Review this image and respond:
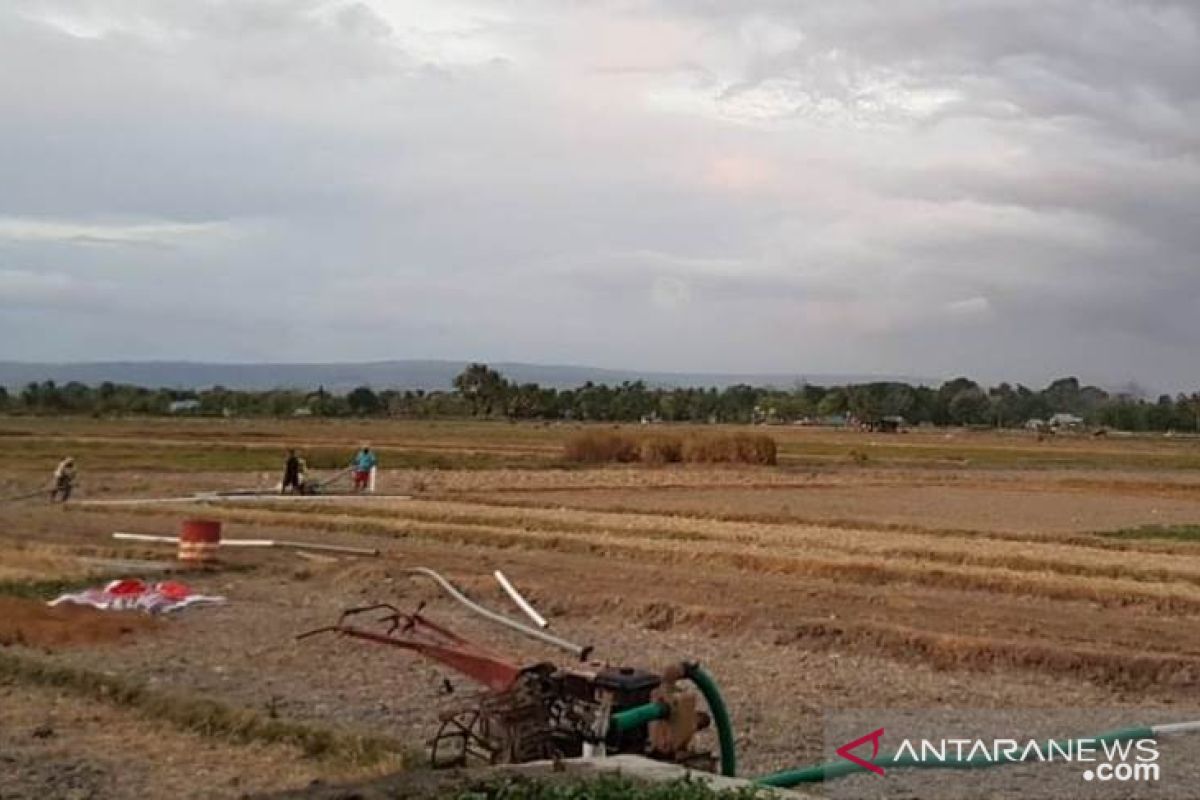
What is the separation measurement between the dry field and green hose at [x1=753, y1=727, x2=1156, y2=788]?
644 millimetres

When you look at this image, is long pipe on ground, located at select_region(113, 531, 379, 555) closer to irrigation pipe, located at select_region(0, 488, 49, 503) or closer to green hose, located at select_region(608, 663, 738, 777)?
irrigation pipe, located at select_region(0, 488, 49, 503)

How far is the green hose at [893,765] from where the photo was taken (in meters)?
8.49

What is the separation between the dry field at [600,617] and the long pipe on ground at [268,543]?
0.64m

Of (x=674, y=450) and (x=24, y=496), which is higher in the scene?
(x=674, y=450)

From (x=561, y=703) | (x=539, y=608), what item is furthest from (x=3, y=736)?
(x=539, y=608)

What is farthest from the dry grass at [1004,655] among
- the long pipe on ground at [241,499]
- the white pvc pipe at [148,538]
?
the long pipe on ground at [241,499]

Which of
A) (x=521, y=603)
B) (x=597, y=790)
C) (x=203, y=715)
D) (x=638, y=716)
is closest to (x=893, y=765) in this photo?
(x=638, y=716)

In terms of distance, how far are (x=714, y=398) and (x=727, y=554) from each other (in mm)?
151606

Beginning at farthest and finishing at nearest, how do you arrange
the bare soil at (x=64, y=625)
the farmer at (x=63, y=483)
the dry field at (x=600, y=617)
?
the farmer at (x=63, y=483)
the bare soil at (x=64, y=625)
the dry field at (x=600, y=617)

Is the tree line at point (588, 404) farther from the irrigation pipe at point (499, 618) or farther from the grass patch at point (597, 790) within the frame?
the grass patch at point (597, 790)

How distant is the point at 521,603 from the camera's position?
17016 mm

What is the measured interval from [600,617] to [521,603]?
91cm

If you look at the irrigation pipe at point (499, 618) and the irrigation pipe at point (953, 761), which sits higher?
the irrigation pipe at point (953, 761)

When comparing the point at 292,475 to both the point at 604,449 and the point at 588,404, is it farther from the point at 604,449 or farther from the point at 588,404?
the point at 588,404
